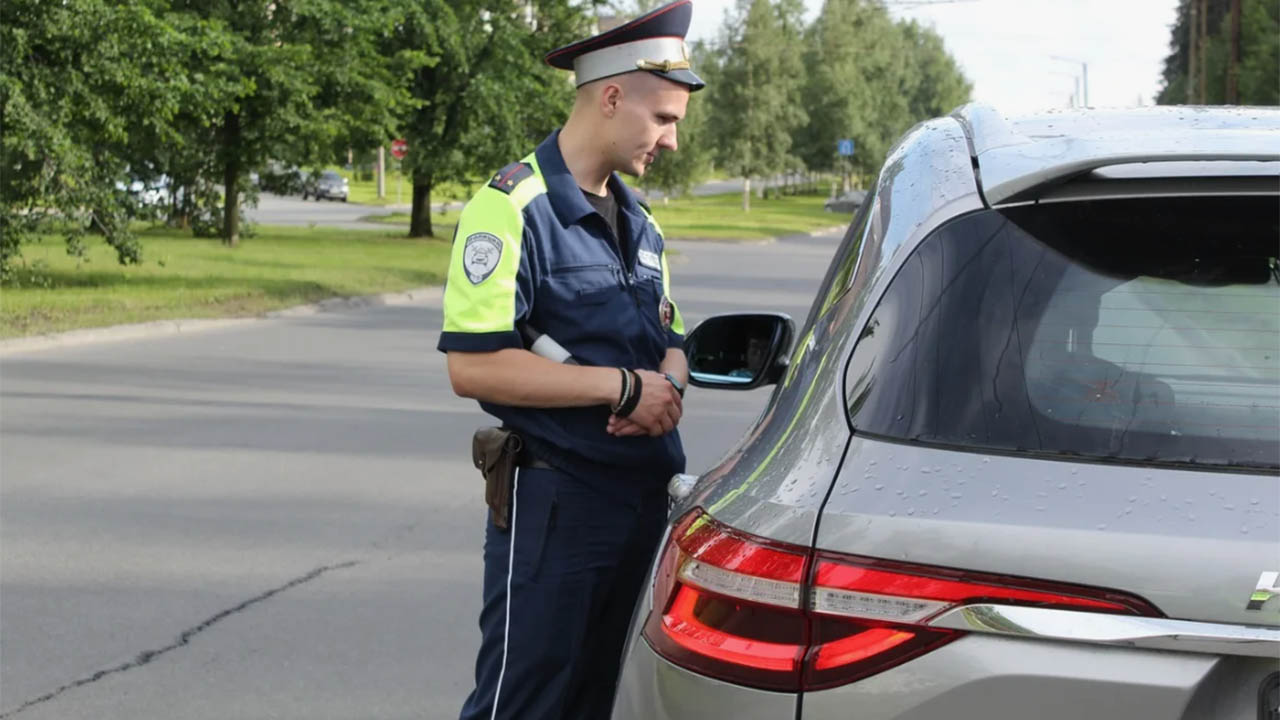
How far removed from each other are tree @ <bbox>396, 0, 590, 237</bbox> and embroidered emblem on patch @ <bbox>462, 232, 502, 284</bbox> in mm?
29764

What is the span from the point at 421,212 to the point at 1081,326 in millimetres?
33890

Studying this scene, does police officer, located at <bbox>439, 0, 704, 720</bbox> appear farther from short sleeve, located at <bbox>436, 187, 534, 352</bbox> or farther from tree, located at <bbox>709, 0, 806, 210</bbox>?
tree, located at <bbox>709, 0, 806, 210</bbox>

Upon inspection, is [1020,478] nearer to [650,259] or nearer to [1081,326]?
[1081,326]

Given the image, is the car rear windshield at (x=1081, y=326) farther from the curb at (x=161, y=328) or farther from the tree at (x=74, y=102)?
the tree at (x=74, y=102)

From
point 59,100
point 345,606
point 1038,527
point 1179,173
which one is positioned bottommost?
point 345,606

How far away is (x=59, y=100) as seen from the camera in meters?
16.5

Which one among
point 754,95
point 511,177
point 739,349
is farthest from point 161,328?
point 754,95

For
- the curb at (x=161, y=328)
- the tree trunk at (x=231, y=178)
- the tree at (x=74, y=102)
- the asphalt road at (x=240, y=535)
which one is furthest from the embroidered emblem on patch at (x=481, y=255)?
the tree trunk at (x=231, y=178)

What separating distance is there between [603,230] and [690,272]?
78.9 ft

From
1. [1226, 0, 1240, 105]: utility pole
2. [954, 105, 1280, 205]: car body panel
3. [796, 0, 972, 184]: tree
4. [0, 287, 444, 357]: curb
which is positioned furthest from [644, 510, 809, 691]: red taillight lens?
[796, 0, 972, 184]: tree

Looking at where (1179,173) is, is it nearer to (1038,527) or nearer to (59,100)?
(1038,527)

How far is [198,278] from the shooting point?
68.6 feet

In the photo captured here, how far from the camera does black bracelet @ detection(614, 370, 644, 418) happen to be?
2889 mm

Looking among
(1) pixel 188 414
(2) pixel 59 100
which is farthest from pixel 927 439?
(2) pixel 59 100
